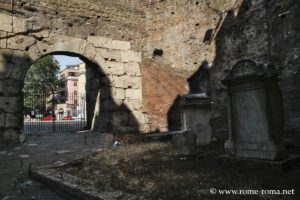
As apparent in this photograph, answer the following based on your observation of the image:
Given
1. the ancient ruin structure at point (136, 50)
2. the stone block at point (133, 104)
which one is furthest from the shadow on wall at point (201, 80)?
the stone block at point (133, 104)

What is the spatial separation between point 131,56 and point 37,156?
4.77 meters

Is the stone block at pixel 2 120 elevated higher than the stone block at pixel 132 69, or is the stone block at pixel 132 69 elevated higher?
the stone block at pixel 132 69

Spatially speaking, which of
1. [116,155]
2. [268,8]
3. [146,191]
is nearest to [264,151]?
[146,191]

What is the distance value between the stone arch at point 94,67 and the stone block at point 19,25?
0.08 metres

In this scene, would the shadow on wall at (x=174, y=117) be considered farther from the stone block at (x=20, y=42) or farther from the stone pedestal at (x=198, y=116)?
the stone block at (x=20, y=42)

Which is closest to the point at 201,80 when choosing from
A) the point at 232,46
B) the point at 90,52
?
the point at 232,46

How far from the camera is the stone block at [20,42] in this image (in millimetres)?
8323

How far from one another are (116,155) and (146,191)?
3115 mm

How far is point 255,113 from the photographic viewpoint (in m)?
5.40

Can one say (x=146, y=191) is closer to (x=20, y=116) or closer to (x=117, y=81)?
(x=20, y=116)

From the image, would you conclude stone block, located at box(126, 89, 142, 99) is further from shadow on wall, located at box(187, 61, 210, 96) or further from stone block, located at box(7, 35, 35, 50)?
stone block, located at box(7, 35, 35, 50)

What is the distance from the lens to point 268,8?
1044cm

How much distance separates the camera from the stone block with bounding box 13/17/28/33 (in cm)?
844

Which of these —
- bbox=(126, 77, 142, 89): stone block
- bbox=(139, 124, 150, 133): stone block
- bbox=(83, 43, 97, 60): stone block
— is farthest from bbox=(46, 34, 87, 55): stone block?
bbox=(139, 124, 150, 133): stone block
